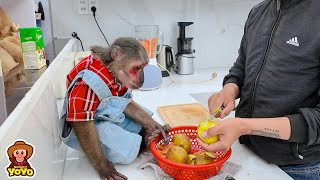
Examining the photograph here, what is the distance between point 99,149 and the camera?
769 mm

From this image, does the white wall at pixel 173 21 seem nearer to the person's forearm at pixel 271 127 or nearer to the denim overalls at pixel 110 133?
the denim overalls at pixel 110 133

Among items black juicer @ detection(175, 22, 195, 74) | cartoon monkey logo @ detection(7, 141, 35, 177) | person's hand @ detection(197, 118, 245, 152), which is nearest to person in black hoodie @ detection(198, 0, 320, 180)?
person's hand @ detection(197, 118, 245, 152)

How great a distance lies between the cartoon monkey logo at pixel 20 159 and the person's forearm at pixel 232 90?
64 centimetres

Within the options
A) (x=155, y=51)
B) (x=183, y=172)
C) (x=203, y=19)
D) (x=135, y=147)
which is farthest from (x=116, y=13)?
(x=183, y=172)

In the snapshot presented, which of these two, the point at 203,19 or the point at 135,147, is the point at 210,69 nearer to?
the point at 203,19

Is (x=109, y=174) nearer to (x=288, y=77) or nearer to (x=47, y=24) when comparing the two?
(x=288, y=77)

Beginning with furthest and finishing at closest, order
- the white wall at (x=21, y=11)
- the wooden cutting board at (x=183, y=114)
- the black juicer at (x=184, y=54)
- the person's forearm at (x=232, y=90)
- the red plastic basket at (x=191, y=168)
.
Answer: the black juicer at (x=184, y=54)
the white wall at (x=21, y=11)
the wooden cutting board at (x=183, y=114)
the person's forearm at (x=232, y=90)
the red plastic basket at (x=191, y=168)

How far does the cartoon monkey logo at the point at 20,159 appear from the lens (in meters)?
0.39

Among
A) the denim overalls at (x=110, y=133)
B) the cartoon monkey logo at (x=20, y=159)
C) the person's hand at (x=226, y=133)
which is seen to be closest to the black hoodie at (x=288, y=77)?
the person's hand at (x=226, y=133)

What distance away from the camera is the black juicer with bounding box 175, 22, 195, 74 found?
5.54 ft

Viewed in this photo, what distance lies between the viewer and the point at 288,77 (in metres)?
0.77

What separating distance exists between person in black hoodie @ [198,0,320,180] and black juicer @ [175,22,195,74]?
31.3 inches

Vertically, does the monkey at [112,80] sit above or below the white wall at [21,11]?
below

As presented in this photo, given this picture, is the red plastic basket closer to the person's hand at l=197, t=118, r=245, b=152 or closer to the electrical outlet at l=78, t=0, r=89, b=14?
the person's hand at l=197, t=118, r=245, b=152
